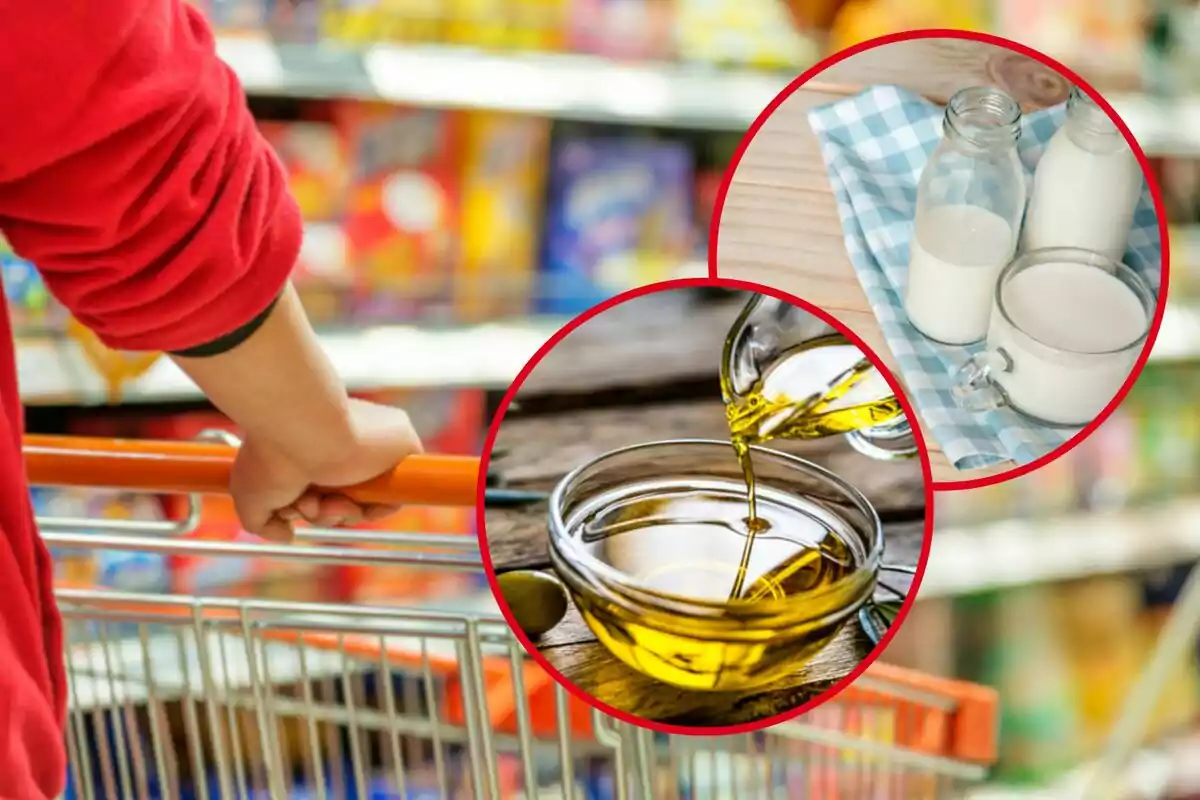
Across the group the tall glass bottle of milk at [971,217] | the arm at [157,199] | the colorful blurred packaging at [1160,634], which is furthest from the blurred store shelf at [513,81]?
the tall glass bottle of milk at [971,217]

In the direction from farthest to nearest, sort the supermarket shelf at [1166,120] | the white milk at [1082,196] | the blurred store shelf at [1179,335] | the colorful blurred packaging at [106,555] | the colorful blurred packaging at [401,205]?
the blurred store shelf at [1179,335] < the supermarket shelf at [1166,120] < the colorful blurred packaging at [401,205] < the colorful blurred packaging at [106,555] < the white milk at [1082,196]

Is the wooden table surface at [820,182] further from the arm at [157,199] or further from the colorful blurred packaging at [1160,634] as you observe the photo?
the colorful blurred packaging at [1160,634]

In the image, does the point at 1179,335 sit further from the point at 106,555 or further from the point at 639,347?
the point at 639,347

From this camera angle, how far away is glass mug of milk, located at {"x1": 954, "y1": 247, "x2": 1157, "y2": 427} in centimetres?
45

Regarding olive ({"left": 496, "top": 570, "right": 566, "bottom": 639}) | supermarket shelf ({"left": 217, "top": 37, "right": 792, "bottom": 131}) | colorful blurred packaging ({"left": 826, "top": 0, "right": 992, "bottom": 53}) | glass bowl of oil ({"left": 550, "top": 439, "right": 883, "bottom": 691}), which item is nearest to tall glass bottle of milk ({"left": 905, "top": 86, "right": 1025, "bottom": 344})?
glass bowl of oil ({"left": 550, "top": 439, "right": 883, "bottom": 691})

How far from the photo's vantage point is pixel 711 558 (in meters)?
0.57

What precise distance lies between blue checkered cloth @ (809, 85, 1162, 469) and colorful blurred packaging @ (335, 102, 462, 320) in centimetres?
149

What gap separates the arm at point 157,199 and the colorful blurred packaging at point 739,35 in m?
1.35

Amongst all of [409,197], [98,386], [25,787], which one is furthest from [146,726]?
[25,787]

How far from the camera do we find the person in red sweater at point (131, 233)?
535mm

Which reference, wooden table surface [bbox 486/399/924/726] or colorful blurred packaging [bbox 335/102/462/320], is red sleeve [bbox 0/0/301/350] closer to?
wooden table surface [bbox 486/399/924/726]

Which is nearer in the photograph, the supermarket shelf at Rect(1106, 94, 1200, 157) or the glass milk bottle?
the glass milk bottle

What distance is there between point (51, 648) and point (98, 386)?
1121 millimetres

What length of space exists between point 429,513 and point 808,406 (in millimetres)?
1585
